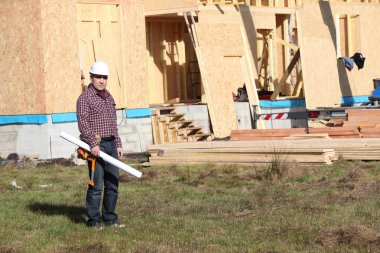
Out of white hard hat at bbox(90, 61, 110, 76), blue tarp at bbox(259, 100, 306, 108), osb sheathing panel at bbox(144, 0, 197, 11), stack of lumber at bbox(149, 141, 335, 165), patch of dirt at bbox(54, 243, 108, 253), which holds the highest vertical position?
osb sheathing panel at bbox(144, 0, 197, 11)

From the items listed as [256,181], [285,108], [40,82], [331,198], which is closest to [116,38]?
[40,82]

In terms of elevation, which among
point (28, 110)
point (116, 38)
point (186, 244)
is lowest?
point (186, 244)

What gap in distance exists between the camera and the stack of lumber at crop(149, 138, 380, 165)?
1577 centimetres

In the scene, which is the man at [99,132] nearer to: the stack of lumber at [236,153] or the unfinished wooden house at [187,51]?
the stack of lumber at [236,153]

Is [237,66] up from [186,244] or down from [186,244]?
up

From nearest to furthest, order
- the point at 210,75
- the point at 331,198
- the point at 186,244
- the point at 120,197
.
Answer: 1. the point at 186,244
2. the point at 331,198
3. the point at 120,197
4. the point at 210,75

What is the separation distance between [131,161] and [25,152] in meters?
2.63

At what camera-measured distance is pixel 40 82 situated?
19438 millimetres

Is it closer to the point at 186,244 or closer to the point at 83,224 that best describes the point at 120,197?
the point at 83,224

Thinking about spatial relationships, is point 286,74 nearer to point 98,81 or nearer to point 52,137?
point 52,137

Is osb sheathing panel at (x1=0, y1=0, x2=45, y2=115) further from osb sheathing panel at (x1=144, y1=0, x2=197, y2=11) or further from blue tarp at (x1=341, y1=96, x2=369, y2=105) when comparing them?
blue tarp at (x1=341, y1=96, x2=369, y2=105)

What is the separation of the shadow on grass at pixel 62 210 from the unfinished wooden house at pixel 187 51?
7.19 m

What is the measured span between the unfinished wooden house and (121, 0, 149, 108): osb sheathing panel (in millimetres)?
23

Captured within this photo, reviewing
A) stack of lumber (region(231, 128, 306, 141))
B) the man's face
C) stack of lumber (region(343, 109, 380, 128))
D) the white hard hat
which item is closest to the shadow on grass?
the man's face
